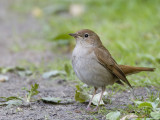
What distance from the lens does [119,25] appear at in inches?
348

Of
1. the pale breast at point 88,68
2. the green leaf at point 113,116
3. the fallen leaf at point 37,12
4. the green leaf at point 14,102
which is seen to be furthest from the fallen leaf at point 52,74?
the fallen leaf at point 37,12

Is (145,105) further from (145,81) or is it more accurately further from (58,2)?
(58,2)

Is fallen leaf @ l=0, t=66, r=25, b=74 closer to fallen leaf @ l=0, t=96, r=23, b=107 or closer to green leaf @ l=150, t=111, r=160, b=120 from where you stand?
fallen leaf @ l=0, t=96, r=23, b=107

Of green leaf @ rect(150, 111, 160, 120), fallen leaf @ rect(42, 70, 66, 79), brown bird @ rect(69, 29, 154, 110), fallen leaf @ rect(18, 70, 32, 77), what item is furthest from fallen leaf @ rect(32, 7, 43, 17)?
green leaf @ rect(150, 111, 160, 120)

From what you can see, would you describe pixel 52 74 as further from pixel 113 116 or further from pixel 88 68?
pixel 113 116

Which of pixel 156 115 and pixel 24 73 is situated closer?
pixel 156 115

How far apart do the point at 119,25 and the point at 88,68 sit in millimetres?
4514

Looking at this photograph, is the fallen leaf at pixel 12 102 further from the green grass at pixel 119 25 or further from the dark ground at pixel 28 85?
the green grass at pixel 119 25

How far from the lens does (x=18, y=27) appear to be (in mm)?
10039

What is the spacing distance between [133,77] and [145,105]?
197 centimetres

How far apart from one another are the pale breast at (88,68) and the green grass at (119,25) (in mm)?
1088

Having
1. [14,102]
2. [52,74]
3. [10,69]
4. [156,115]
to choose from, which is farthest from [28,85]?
[156,115]

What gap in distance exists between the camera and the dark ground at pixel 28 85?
13.8ft

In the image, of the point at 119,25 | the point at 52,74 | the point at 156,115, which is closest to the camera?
the point at 156,115
